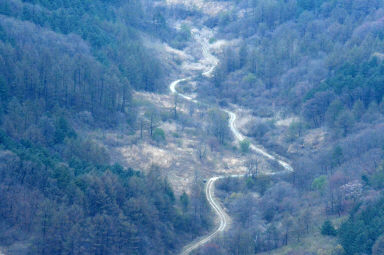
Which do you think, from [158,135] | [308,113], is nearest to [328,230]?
[158,135]

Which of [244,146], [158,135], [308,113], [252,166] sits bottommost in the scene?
[244,146]

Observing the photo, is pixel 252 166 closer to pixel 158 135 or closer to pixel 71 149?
pixel 158 135

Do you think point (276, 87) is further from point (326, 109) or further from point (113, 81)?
point (113, 81)

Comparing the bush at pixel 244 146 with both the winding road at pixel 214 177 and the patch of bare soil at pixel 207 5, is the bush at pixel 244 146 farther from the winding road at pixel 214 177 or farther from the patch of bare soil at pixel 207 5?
the patch of bare soil at pixel 207 5

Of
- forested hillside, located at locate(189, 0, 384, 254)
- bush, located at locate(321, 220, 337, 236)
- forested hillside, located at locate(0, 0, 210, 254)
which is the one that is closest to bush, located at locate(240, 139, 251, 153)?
forested hillside, located at locate(189, 0, 384, 254)

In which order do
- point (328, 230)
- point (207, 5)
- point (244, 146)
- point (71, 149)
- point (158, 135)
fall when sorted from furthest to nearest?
1. point (207, 5)
2. point (244, 146)
3. point (158, 135)
4. point (71, 149)
5. point (328, 230)

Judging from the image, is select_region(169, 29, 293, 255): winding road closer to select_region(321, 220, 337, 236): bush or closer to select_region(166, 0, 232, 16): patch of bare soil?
select_region(321, 220, 337, 236): bush

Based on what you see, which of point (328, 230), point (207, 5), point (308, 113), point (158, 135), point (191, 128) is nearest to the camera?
point (328, 230)

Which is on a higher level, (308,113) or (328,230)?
(308,113)
